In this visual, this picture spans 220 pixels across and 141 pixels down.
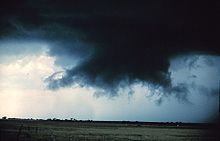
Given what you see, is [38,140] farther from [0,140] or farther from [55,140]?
[0,140]

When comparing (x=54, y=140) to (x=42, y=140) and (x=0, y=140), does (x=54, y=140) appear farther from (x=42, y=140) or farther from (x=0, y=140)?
(x=0, y=140)

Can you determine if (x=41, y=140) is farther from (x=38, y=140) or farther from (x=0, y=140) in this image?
(x=0, y=140)

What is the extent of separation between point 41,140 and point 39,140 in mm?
305

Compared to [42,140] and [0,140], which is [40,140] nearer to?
[42,140]

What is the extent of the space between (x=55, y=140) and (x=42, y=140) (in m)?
3.37

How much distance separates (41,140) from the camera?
58250mm

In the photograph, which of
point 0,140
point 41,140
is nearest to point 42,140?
point 41,140

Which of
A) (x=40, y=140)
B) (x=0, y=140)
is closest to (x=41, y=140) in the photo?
(x=40, y=140)

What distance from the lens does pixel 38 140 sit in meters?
58.5

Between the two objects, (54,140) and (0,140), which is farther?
(54,140)

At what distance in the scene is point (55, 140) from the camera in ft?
201

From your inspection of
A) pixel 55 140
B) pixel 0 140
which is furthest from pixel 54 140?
pixel 0 140

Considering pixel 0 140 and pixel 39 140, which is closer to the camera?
pixel 0 140

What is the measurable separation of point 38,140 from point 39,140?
295mm
